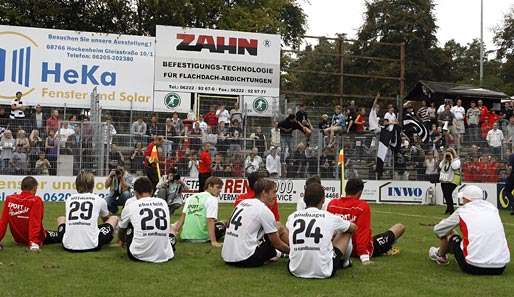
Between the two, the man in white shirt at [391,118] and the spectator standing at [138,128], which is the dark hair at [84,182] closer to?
the spectator standing at [138,128]

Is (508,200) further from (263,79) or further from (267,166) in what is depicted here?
(263,79)

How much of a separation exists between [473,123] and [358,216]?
17513 mm

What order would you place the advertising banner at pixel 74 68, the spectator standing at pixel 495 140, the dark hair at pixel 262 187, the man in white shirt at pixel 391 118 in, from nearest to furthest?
the dark hair at pixel 262 187, the spectator standing at pixel 495 140, the man in white shirt at pixel 391 118, the advertising banner at pixel 74 68

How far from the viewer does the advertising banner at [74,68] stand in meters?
24.8

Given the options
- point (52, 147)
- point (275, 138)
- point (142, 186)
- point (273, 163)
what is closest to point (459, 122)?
point (275, 138)

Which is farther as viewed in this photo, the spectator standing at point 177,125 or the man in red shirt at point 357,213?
the spectator standing at point 177,125

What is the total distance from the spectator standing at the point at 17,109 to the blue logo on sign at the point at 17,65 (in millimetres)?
636

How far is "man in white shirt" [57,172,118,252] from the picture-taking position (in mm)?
10047

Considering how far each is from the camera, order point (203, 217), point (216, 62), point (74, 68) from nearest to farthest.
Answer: point (203, 217) < point (74, 68) < point (216, 62)

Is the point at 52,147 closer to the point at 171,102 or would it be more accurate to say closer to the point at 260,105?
the point at 171,102

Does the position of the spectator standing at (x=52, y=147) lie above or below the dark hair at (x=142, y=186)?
above

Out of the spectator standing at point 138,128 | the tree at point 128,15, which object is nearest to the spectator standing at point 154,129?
the spectator standing at point 138,128

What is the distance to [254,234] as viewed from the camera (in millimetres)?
9117

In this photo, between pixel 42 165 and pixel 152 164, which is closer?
pixel 152 164
